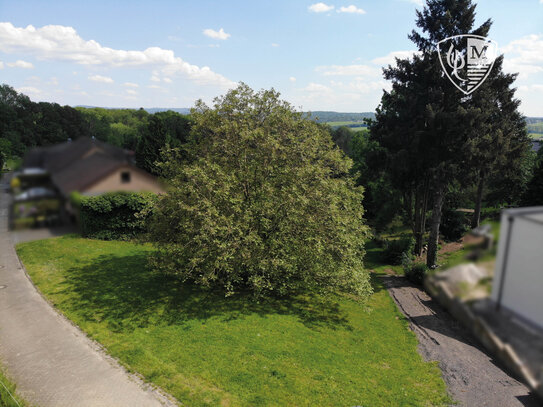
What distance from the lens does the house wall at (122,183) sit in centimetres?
341

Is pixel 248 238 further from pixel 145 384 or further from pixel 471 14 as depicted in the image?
pixel 471 14

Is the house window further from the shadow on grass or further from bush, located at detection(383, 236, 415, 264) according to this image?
bush, located at detection(383, 236, 415, 264)

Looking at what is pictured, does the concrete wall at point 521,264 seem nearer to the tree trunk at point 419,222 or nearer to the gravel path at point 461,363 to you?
the gravel path at point 461,363

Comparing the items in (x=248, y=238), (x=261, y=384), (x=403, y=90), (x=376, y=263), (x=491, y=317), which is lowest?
(x=376, y=263)

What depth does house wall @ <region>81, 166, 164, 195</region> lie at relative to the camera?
341 cm

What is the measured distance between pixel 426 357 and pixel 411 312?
5789mm

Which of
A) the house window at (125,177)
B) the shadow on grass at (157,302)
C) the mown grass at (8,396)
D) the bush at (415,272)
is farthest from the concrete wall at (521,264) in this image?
the bush at (415,272)

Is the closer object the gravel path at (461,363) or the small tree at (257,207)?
the gravel path at (461,363)

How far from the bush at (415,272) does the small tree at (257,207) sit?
31.4 feet

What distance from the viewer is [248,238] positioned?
16312mm

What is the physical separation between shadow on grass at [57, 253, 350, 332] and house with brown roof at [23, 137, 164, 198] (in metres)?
13.7

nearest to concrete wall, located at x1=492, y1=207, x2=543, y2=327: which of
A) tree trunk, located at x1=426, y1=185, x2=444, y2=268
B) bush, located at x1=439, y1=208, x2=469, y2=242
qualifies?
tree trunk, located at x1=426, y1=185, x2=444, y2=268

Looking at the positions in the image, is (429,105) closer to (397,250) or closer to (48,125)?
(397,250)

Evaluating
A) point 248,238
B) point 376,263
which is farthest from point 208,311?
point 376,263
